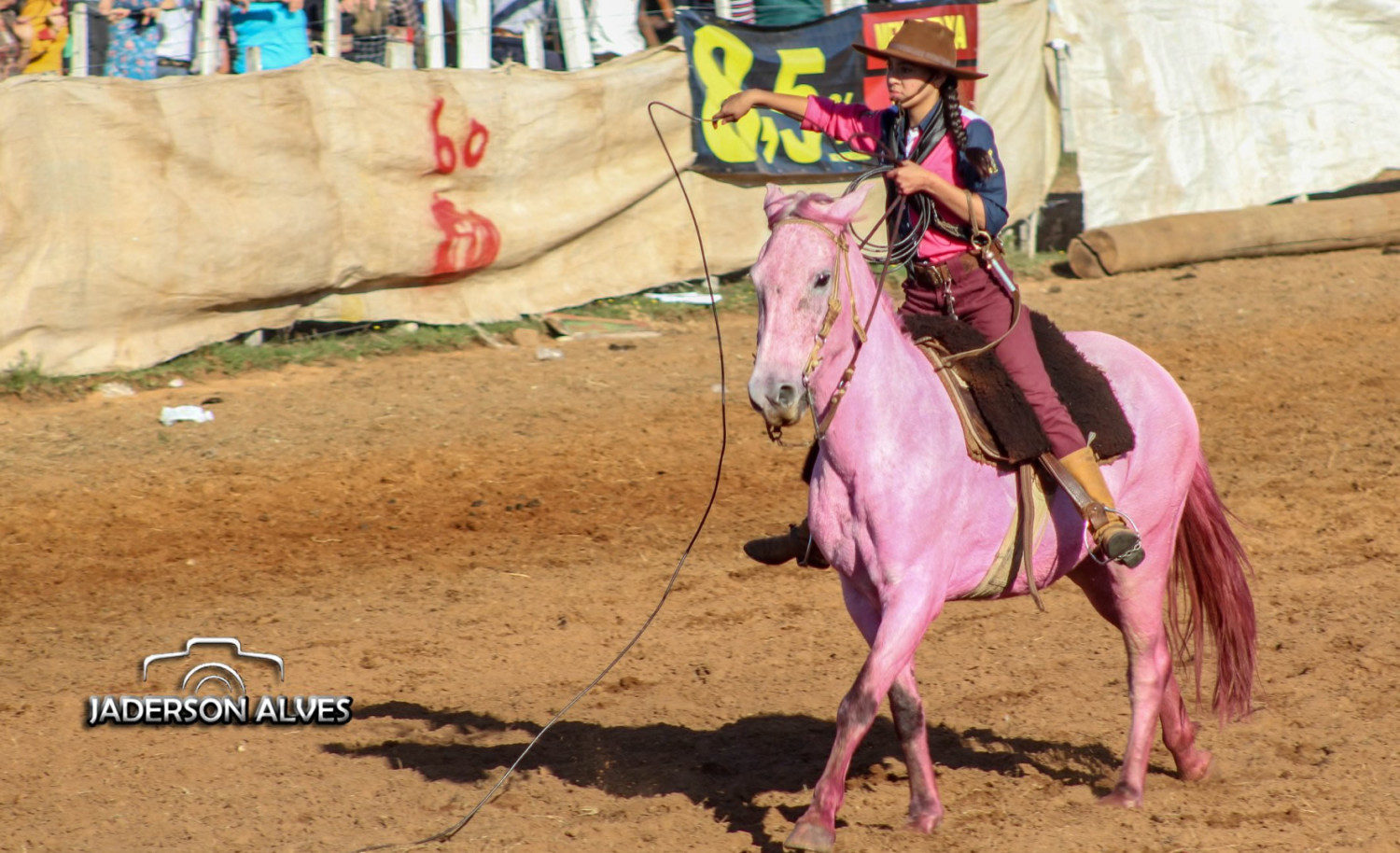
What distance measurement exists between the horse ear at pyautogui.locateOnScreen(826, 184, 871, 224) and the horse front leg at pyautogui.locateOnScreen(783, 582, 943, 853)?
1205mm

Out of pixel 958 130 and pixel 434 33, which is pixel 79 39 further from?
pixel 958 130

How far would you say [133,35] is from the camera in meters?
11.9

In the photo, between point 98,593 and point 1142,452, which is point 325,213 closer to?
point 98,593

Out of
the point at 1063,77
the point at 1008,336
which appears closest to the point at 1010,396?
the point at 1008,336

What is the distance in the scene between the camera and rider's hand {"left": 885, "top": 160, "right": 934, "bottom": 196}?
4285mm

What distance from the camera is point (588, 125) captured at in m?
12.7

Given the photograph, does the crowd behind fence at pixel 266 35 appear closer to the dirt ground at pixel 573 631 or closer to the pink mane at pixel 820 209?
the dirt ground at pixel 573 631

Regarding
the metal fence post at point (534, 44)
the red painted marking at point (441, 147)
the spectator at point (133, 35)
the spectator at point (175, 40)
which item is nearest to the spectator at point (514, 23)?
the metal fence post at point (534, 44)

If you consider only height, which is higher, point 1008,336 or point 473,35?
point 473,35

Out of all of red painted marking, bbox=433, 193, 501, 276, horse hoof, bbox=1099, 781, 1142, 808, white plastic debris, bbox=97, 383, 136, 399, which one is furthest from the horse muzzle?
red painted marking, bbox=433, 193, 501, 276

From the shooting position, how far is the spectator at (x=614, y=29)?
1427 centimetres

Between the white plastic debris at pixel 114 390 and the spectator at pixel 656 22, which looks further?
the spectator at pixel 656 22

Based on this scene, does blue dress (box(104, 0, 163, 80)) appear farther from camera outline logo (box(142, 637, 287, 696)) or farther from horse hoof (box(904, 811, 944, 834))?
horse hoof (box(904, 811, 944, 834))

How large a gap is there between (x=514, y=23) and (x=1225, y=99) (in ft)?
26.8
